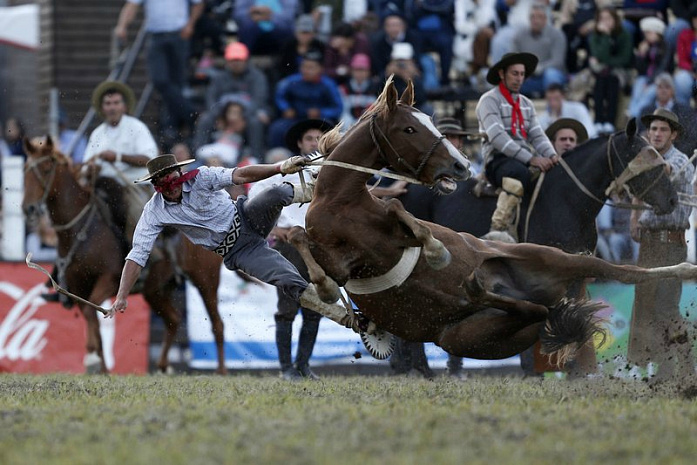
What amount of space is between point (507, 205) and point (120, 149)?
13.7ft

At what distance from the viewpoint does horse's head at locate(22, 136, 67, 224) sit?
1216 centimetres

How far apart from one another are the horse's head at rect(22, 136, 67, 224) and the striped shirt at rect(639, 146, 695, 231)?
5866mm

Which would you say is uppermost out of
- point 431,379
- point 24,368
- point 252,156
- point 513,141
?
point 513,141

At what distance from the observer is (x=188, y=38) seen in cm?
1591

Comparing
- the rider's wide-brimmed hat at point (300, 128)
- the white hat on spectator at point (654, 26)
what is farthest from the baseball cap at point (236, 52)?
the white hat on spectator at point (654, 26)

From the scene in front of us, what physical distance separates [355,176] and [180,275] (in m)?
6.15

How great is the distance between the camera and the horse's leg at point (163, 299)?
12758 millimetres

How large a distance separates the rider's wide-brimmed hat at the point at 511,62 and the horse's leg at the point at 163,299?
165 inches

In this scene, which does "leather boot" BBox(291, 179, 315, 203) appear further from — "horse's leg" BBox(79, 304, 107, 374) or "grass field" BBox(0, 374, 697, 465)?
"horse's leg" BBox(79, 304, 107, 374)

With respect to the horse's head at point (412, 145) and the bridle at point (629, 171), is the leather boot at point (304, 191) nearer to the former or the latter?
the horse's head at point (412, 145)

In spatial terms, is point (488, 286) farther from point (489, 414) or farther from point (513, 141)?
point (513, 141)

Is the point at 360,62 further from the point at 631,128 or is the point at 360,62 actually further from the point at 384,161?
the point at 384,161

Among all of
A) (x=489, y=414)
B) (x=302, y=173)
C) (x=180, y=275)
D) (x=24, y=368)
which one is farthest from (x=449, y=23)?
(x=489, y=414)

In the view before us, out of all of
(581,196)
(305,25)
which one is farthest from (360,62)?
(581,196)
